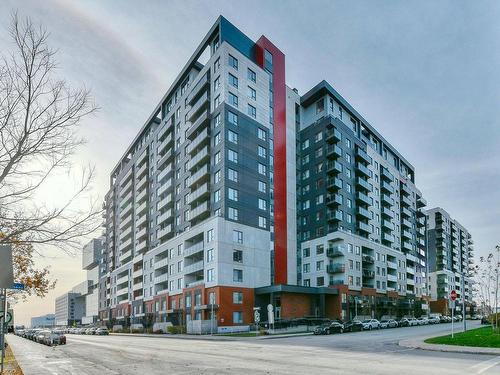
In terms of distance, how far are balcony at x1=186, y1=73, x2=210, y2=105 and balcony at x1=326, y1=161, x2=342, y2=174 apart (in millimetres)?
26486

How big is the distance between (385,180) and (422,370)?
9051 cm

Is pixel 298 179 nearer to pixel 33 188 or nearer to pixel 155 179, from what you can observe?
pixel 155 179

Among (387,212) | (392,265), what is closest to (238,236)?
(392,265)

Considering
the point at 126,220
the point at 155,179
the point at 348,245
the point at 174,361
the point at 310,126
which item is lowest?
the point at 174,361

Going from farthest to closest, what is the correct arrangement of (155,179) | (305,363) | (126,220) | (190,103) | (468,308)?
(468,308) → (126,220) → (155,179) → (190,103) → (305,363)

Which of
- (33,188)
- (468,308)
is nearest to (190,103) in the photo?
(33,188)

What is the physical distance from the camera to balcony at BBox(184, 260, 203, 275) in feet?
221

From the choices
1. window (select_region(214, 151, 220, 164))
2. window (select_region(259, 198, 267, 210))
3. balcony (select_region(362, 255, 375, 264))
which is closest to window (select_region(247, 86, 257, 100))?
window (select_region(214, 151, 220, 164))

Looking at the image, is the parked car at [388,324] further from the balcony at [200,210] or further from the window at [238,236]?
the balcony at [200,210]

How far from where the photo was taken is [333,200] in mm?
82125

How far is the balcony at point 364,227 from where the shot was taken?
87.9 metres

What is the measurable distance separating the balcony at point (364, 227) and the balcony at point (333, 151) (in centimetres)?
1379

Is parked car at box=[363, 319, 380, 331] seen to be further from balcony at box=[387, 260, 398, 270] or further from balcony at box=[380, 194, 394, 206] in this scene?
balcony at box=[380, 194, 394, 206]

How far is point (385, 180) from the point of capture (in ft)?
338
